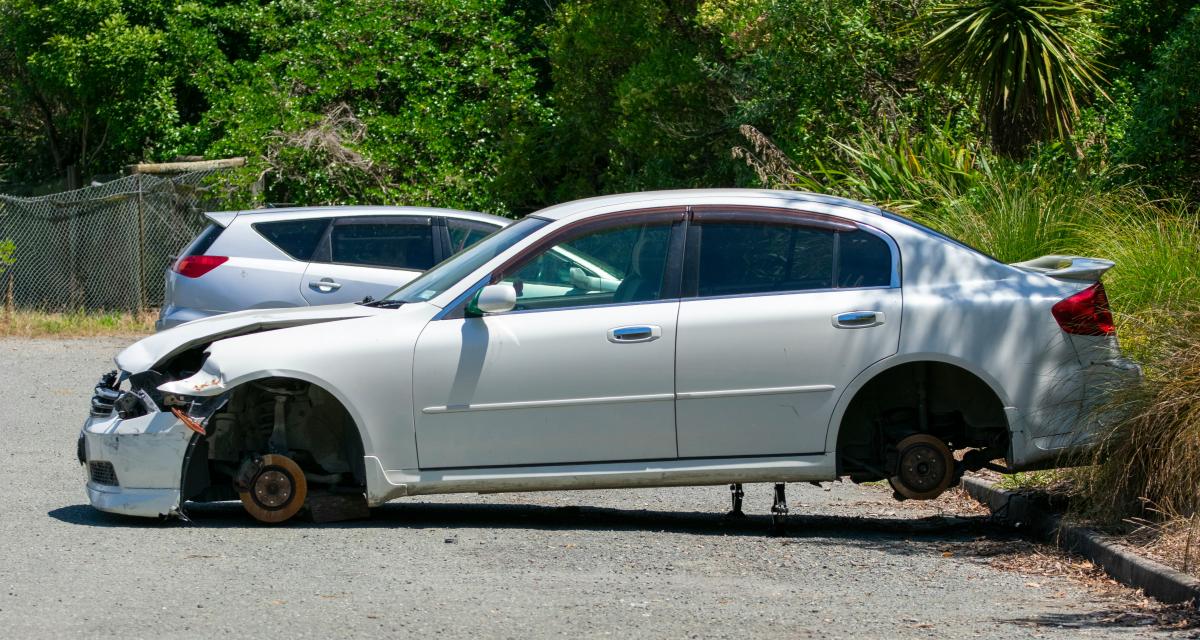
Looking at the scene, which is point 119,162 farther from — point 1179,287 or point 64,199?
point 1179,287

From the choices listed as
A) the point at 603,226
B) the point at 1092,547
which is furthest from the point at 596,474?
the point at 1092,547

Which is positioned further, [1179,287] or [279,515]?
[1179,287]

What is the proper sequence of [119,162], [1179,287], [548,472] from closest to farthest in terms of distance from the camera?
[548,472] → [1179,287] → [119,162]

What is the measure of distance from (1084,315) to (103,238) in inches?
623

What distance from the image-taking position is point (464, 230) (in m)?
12.2

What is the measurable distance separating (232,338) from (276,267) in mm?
4695

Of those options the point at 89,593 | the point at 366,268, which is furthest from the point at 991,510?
the point at 366,268

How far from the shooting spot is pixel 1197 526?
6.21m

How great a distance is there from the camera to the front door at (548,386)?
22.8ft

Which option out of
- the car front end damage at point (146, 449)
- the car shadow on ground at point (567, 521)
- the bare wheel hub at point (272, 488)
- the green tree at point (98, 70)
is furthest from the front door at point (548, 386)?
the green tree at point (98, 70)

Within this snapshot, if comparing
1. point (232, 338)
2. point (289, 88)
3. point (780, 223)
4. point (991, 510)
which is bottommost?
point (991, 510)

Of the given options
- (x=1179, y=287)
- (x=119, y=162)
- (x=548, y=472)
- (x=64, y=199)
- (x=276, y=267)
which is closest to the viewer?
(x=548, y=472)

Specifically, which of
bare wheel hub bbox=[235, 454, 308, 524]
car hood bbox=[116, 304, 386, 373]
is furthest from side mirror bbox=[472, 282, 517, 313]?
bare wheel hub bbox=[235, 454, 308, 524]

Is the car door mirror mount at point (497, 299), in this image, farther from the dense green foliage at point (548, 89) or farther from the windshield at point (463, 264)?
the dense green foliage at point (548, 89)
